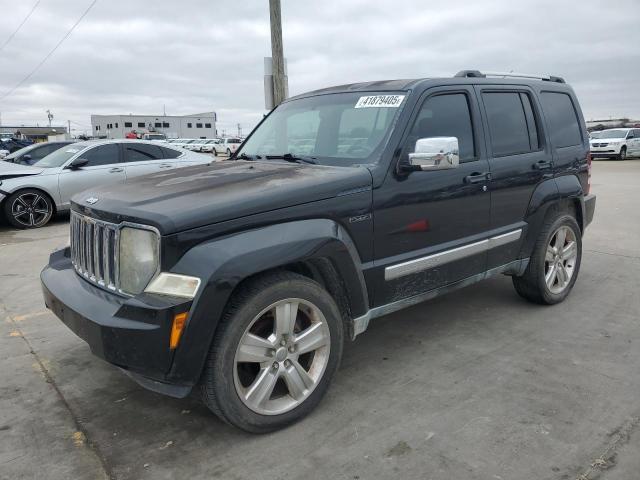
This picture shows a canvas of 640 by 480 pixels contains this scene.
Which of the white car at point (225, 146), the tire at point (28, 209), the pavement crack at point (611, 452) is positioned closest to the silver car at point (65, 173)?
the tire at point (28, 209)

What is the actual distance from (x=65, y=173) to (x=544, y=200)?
829cm

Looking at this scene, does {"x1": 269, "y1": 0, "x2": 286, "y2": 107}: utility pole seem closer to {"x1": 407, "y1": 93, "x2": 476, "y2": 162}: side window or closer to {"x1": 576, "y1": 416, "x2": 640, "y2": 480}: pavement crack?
{"x1": 407, "y1": 93, "x2": 476, "y2": 162}: side window

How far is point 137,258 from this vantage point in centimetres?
264

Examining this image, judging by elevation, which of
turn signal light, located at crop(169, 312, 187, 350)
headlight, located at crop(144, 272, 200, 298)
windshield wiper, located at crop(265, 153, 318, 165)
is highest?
→ windshield wiper, located at crop(265, 153, 318, 165)

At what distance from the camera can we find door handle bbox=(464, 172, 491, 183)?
3.75 metres

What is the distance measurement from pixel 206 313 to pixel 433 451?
4.32 feet

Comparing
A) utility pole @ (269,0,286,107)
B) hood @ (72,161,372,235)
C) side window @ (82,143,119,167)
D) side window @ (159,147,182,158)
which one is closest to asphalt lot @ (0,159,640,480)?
hood @ (72,161,372,235)

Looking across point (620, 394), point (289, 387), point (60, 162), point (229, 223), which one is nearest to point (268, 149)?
point (229, 223)

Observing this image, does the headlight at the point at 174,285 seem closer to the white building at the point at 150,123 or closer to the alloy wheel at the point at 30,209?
the alloy wheel at the point at 30,209

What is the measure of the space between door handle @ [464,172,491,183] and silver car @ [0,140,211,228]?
6324 mm

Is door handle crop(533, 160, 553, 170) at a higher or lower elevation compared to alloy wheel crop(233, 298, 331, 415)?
higher

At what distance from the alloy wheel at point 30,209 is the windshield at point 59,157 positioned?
28.9 inches

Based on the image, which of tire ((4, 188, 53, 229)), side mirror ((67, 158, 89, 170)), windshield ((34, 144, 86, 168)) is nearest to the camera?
tire ((4, 188, 53, 229))

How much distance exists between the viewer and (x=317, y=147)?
3.73 metres
